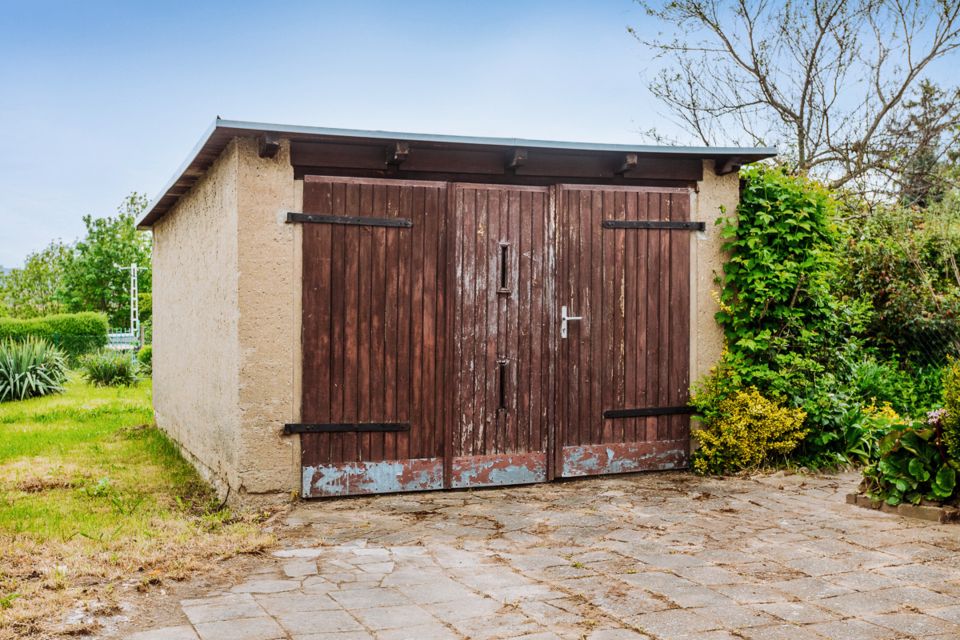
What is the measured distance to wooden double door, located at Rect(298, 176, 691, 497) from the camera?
5.96 meters

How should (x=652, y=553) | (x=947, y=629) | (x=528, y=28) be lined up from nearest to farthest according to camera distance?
(x=947, y=629), (x=652, y=553), (x=528, y=28)

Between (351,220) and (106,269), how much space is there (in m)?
32.2


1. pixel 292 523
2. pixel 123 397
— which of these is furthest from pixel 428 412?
pixel 123 397

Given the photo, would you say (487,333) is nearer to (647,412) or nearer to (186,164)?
(647,412)

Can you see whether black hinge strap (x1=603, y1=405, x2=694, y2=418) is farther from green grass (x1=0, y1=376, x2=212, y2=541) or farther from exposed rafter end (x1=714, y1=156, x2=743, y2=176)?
green grass (x1=0, y1=376, x2=212, y2=541)

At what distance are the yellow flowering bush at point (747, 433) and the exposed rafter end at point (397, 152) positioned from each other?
326cm

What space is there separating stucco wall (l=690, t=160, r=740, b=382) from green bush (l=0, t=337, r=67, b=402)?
1135 centimetres

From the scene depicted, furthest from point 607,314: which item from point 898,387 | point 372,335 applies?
point 898,387

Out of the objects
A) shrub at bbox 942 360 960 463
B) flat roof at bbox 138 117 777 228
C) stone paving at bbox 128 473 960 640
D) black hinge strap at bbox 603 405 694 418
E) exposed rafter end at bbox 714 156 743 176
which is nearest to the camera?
stone paving at bbox 128 473 960 640

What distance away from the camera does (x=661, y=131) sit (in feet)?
48.6

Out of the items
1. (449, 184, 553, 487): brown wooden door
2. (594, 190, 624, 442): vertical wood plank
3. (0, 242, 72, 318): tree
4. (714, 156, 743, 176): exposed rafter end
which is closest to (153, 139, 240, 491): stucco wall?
(449, 184, 553, 487): brown wooden door

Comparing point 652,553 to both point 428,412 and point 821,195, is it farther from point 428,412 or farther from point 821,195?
point 821,195

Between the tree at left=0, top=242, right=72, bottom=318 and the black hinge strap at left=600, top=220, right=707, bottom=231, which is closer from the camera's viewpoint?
the black hinge strap at left=600, top=220, right=707, bottom=231

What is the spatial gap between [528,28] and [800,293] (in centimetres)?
632
